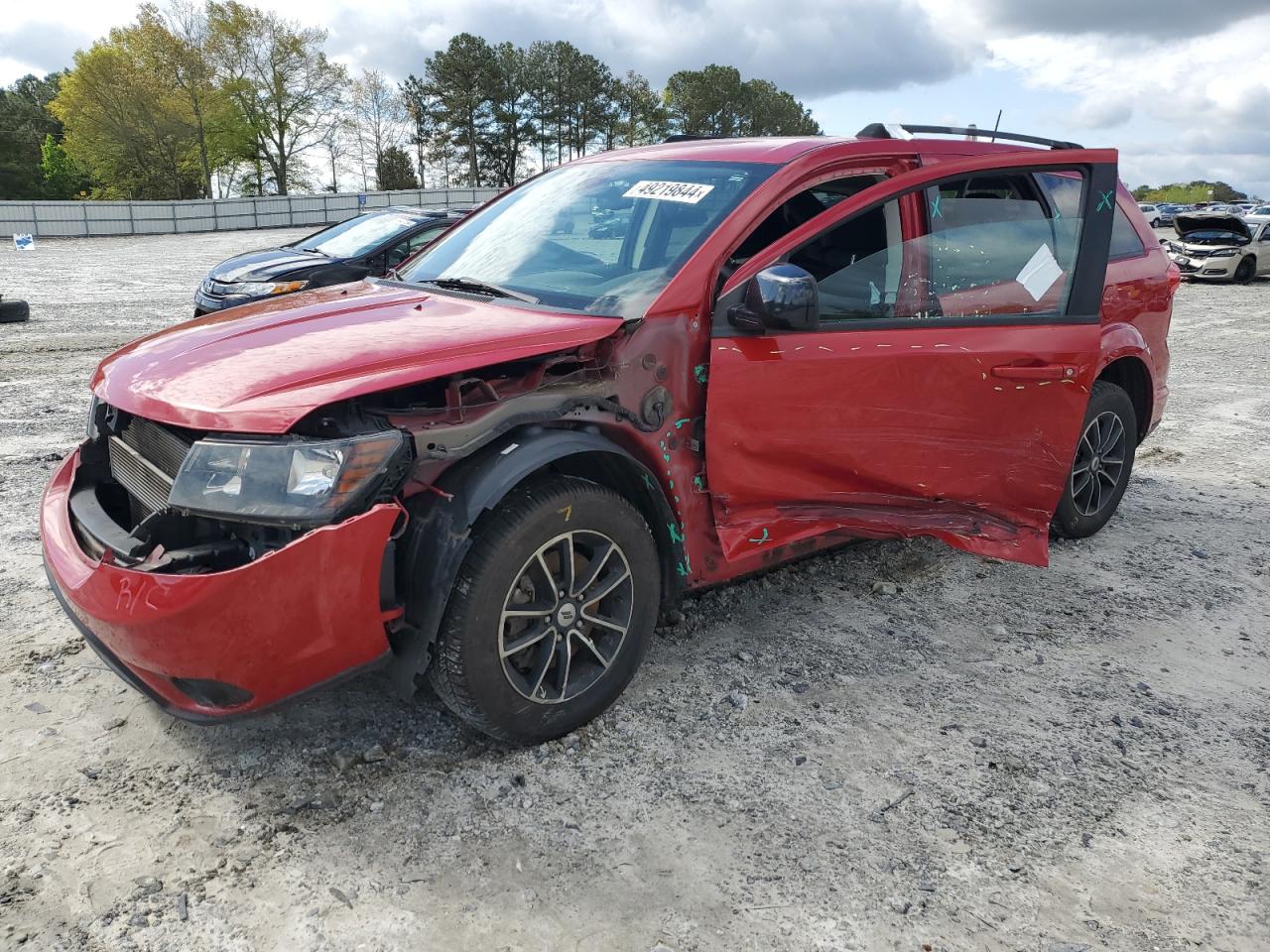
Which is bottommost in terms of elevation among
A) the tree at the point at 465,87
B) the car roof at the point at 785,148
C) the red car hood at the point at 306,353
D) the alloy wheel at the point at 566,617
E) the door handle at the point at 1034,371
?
the alloy wheel at the point at 566,617

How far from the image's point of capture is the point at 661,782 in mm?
2779

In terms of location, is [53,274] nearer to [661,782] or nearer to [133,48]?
[661,782]

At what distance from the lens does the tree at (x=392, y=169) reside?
5706cm

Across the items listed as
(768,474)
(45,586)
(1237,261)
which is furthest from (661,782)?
(1237,261)

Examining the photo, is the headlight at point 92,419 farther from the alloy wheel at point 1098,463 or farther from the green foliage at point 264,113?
the green foliage at point 264,113

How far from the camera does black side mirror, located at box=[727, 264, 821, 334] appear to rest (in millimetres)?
2910

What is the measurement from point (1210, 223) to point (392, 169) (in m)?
47.8

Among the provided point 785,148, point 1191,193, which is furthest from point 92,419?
point 1191,193

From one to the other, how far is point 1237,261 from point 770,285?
70.1ft

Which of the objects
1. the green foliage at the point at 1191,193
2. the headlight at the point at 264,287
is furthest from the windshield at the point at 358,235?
the green foliage at the point at 1191,193

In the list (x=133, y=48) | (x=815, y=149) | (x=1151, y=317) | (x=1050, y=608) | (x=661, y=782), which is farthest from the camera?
(x=133, y=48)

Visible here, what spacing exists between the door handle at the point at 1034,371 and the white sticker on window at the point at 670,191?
1.30 m

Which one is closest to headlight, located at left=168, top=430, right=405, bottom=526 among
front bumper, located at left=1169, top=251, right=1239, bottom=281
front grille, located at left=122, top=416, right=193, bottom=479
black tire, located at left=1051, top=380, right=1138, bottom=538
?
front grille, located at left=122, top=416, right=193, bottom=479

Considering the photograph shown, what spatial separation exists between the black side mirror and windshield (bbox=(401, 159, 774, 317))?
26 centimetres
